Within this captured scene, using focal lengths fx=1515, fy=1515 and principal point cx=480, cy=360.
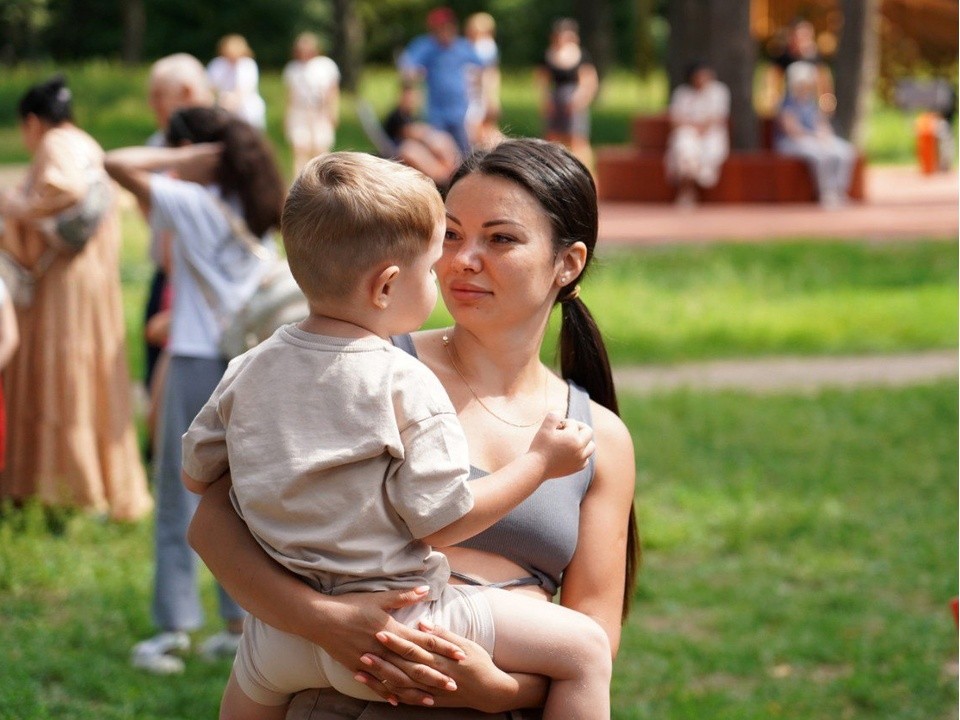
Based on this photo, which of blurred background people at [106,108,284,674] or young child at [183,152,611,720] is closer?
young child at [183,152,611,720]

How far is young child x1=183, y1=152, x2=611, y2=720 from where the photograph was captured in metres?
2.27

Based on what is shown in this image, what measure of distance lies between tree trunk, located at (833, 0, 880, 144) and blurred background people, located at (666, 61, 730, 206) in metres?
2.92

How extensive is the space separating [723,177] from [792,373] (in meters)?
9.77

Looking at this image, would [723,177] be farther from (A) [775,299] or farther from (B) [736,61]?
(A) [775,299]

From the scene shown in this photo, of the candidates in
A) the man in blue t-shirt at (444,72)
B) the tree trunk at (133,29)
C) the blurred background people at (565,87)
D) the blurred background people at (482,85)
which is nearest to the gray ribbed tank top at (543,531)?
the man in blue t-shirt at (444,72)

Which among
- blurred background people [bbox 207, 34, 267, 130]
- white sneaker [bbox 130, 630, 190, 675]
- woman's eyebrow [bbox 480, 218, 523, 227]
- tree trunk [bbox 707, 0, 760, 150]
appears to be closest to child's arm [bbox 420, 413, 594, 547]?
woman's eyebrow [bbox 480, 218, 523, 227]

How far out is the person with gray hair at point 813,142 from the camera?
788 inches

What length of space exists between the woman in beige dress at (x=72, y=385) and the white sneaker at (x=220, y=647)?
69.9 inches

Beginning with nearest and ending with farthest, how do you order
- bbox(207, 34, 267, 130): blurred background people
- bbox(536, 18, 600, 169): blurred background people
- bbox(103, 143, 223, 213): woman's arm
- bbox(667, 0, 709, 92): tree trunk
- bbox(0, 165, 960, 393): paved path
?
1. bbox(103, 143, 223, 213): woman's arm
2. bbox(0, 165, 960, 393): paved path
3. bbox(207, 34, 267, 130): blurred background people
4. bbox(536, 18, 600, 169): blurred background people
5. bbox(667, 0, 709, 92): tree trunk

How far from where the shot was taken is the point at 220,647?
5.63 m

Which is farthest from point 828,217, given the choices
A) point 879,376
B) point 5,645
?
point 5,645

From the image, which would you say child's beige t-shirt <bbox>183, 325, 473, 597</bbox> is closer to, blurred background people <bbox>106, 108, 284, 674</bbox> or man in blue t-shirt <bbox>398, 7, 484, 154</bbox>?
blurred background people <bbox>106, 108, 284, 674</bbox>

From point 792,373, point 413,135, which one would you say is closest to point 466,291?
point 792,373

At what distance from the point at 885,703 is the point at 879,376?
574 cm
